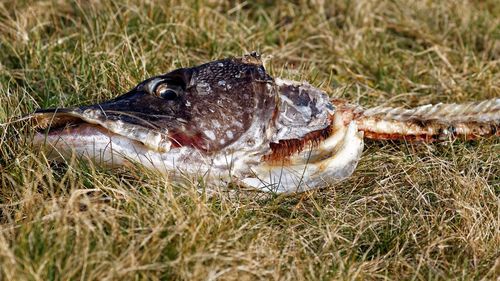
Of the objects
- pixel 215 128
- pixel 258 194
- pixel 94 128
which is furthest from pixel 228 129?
pixel 94 128

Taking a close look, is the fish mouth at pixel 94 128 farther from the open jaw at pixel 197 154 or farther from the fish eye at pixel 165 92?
the fish eye at pixel 165 92

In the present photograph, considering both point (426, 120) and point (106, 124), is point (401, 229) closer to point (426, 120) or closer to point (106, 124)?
point (426, 120)

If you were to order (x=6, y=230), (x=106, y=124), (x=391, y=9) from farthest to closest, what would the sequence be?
(x=391, y=9) → (x=106, y=124) → (x=6, y=230)

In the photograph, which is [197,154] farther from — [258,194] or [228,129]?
[258,194]

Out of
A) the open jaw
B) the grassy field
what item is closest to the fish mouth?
the open jaw

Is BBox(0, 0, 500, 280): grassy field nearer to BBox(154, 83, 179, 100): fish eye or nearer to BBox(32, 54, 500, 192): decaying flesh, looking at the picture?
BBox(32, 54, 500, 192): decaying flesh

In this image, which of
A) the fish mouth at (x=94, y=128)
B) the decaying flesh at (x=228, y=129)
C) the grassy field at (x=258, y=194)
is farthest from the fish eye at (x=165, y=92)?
the grassy field at (x=258, y=194)

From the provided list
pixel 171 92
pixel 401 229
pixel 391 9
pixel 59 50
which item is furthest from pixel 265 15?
pixel 401 229
